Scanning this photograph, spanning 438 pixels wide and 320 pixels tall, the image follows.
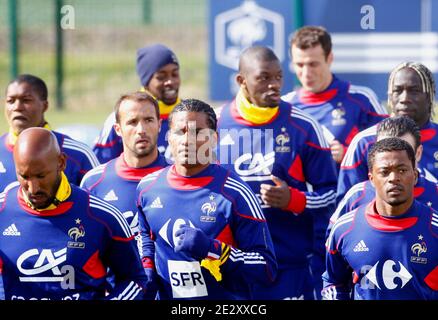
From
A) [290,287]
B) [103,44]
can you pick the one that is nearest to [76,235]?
[290,287]

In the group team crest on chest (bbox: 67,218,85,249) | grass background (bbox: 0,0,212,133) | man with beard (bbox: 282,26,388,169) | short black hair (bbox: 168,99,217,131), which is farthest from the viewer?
grass background (bbox: 0,0,212,133)

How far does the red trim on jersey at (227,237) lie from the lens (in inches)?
226

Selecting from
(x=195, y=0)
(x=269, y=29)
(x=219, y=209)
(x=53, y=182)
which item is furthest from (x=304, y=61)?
(x=195, y=0)

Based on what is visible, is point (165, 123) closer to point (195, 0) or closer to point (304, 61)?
point (304, 61)

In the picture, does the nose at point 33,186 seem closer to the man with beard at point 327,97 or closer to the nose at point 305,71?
the man with beard at point 327,97

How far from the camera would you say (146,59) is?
849cm

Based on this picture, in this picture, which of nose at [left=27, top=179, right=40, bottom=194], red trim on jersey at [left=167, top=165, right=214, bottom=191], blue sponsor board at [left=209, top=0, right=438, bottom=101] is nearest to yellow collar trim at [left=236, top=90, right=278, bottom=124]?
red trim on jersey at [left=167, top=165, right=214, bottom=191]

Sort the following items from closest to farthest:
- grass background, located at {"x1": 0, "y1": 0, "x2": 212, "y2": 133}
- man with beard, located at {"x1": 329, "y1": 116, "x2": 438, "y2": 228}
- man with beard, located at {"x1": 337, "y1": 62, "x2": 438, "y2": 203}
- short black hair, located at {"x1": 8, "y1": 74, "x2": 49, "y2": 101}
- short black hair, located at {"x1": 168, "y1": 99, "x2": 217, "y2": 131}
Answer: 1. short black hair, located at {"x1": 168, "y1": 99, "x2": 217, "y2": 131}
2. man with beard, located at {"x1": 329, "y1": 116, "x2": 438, "y2": 228}
3. man with beard, located at {"x1": 337, "y1": 62, "x2": 438, "y2": 203}
4. short black hair, located at {"x1": 8, "y1": 74, "x2": 49, "y2": 101}
5. grass background, located at {"x1": 0, "y1": 0, "x2": 212, "y2": 133}

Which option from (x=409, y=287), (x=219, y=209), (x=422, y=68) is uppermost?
(x=422, y=68)

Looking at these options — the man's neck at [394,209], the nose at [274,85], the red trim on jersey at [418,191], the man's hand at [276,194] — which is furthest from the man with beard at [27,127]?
the man's neck at [394,209]

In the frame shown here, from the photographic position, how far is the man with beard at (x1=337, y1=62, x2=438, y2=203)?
701cm

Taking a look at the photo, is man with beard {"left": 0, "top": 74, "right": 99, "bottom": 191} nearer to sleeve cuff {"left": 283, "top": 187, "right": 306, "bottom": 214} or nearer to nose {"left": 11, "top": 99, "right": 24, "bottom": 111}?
nose {"left": 11, "top": 99, "right": 24, "bottom": 111}

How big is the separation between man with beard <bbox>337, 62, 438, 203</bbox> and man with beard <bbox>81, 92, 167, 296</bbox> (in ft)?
4.19

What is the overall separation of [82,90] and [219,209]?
39.1 ft
